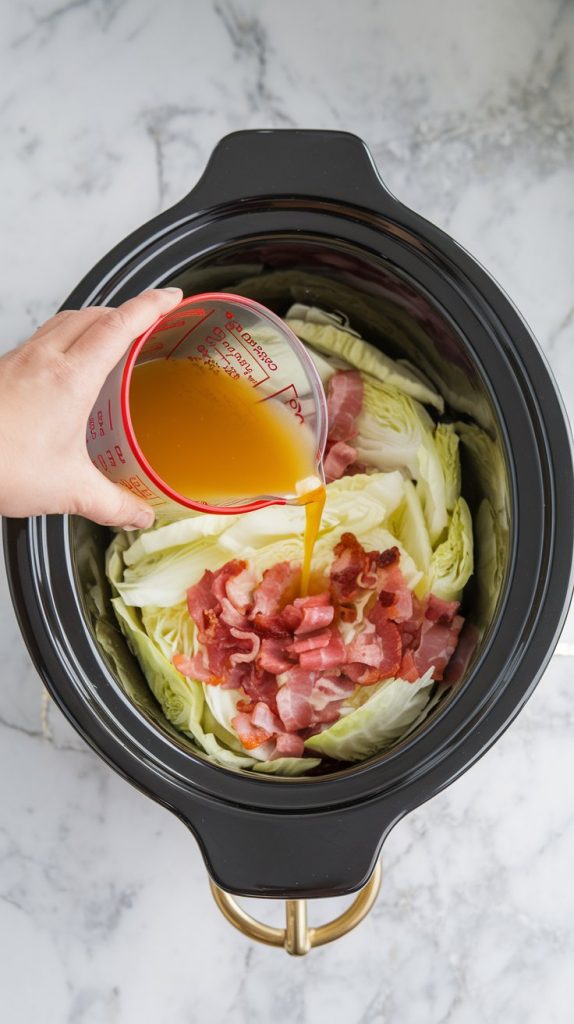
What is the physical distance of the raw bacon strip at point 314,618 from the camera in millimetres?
1339

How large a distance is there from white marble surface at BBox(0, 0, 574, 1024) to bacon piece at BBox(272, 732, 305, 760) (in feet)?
0.99

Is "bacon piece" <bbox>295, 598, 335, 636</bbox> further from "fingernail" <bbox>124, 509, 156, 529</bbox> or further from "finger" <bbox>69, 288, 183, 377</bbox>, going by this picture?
"finger" <bbox>69, 288, 183, 377</bbox>

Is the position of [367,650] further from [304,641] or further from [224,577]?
[224,577]

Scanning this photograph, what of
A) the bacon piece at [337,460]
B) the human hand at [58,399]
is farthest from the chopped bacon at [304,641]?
the human hand at [58,399]

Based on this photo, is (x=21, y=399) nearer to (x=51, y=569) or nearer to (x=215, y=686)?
(x=51, y=569)

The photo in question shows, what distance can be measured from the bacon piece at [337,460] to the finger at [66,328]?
478 millimetres

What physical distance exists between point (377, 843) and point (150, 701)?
15.7 inches

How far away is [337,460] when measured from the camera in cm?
144

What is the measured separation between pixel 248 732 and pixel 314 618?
187 millimetres

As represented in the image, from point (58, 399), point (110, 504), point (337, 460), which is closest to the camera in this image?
point (58, 399)

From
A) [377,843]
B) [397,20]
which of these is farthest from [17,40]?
[377,843]

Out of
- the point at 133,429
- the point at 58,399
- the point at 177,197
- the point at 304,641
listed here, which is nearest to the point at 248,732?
the point at 304,641

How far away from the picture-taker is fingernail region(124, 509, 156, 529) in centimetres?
115

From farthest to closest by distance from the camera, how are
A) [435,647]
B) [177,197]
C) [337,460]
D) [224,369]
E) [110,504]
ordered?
[177,197], [337,460], [435,647], [224,369], [110,504]
